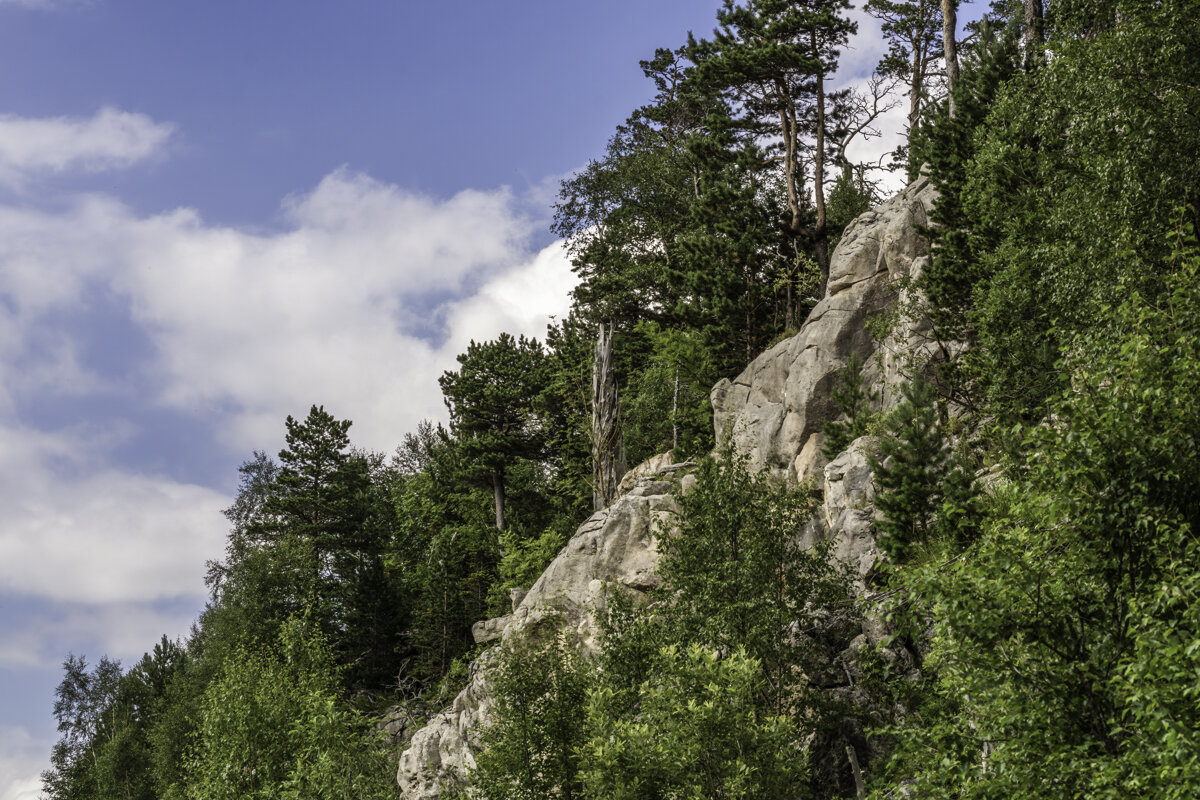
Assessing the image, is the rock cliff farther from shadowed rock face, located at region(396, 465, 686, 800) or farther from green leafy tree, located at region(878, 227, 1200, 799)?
green leafy tree, located at region(878, 227, 1200, 799)

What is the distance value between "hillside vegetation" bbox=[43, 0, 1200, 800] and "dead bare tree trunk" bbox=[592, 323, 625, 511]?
74.4 inches

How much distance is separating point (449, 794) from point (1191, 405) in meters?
19.6

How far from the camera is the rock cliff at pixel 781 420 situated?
95.8 ft

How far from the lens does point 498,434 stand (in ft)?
155

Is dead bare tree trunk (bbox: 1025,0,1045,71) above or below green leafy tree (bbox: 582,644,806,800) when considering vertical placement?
above

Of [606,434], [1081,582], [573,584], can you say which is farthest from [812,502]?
[606,434]

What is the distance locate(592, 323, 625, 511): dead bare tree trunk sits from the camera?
131 ft

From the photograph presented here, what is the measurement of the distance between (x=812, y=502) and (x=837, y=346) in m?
9.03

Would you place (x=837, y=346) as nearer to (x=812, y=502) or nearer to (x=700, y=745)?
(x=812, y=502)

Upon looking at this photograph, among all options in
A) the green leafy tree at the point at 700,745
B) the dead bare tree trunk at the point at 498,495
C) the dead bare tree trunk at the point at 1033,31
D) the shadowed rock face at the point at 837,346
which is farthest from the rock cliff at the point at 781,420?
the dead bare tree trunk at the point at 498,495

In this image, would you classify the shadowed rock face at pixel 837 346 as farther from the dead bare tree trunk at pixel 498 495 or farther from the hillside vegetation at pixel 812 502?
the dead bare tree trunk at pixel 498 495

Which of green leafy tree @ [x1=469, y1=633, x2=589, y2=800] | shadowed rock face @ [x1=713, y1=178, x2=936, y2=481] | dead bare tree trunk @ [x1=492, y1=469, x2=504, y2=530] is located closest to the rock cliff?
shadowed rock face @ [x1=713, y1=178, x2=936, y2=481]

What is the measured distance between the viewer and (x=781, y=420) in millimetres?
31594

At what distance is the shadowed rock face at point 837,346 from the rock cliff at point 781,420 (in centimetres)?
4
